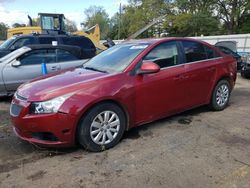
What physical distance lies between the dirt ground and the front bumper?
0.25 m

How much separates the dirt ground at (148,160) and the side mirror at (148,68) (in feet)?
3.48

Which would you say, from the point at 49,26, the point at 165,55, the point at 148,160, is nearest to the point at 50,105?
the point at 148,160

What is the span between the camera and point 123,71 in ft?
14.0

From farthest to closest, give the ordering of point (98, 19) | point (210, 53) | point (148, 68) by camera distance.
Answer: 1. point (98, 19)
2. point (210, 53)
3. point (148, 68)

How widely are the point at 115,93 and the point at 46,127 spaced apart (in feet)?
3.45

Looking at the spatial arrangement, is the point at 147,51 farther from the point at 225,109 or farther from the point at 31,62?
the point at 31,62

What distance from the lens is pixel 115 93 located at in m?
4.01

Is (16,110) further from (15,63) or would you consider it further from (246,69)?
(246,69)

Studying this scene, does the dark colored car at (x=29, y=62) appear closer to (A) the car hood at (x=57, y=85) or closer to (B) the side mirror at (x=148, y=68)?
(A) the car hood at (x=57, y=85)

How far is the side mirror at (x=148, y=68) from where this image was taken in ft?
13.9

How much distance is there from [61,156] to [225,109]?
385cm

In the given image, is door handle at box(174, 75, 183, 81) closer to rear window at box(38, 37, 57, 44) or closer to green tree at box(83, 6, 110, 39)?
rear window at box(38, 37, 57, 44)

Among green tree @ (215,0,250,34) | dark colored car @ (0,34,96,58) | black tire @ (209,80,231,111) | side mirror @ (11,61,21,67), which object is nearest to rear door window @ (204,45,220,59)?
black tire @ (209,80,231,111)

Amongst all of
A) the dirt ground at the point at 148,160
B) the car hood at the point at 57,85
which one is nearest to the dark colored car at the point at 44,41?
the dirt ground at the point at 148,160
